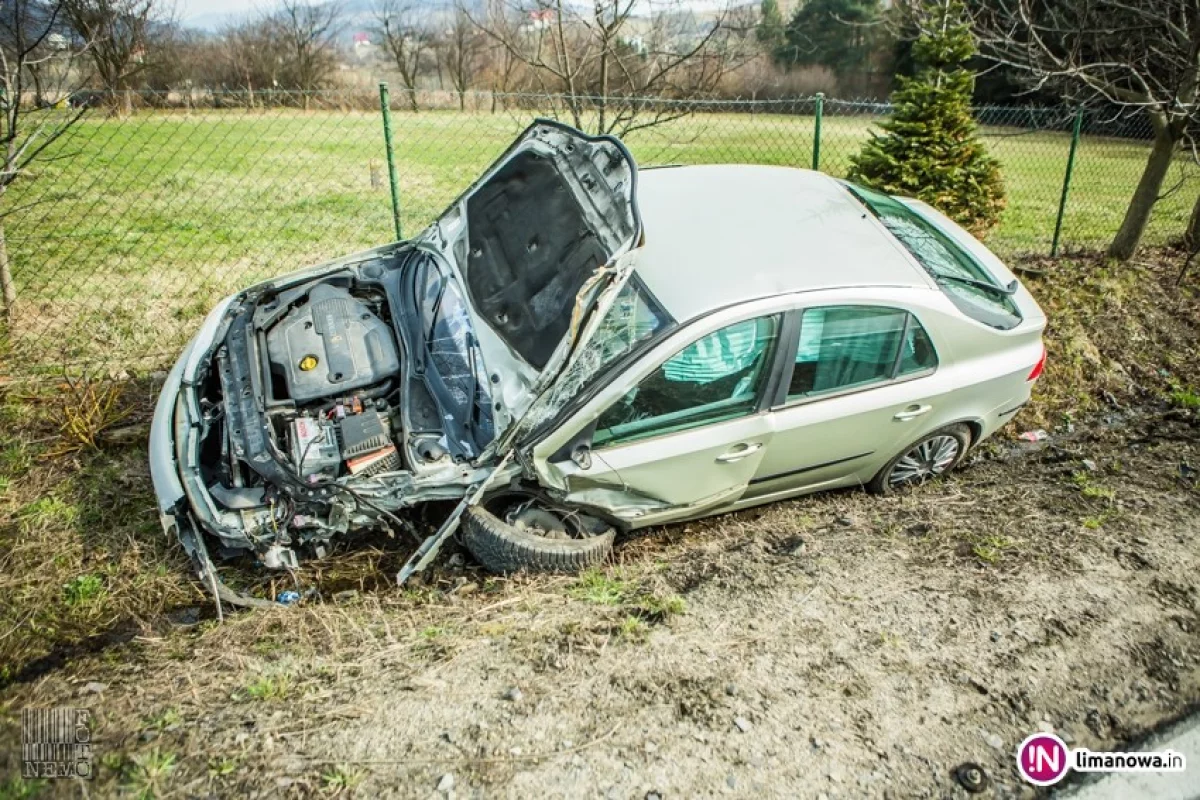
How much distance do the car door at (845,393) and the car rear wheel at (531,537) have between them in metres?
0.94

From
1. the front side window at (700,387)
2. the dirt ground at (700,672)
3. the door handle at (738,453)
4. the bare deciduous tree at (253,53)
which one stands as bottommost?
the dirt ground at (700,672)

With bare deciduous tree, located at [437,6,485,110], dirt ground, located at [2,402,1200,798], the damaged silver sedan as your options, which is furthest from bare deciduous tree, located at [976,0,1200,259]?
bare deciduous tree, located at [437,6,485,110]

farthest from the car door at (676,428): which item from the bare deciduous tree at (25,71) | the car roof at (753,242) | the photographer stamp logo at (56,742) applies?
the bare deciduous tree at (25,71)

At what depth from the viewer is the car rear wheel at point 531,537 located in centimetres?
371

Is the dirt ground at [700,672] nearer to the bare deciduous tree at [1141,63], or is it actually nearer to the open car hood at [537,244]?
the open car hood at [537,244]

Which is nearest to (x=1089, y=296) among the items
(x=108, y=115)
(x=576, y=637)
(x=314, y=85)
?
(x=576, y=637)

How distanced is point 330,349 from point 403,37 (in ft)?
149

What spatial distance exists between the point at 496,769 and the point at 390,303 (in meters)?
2.68

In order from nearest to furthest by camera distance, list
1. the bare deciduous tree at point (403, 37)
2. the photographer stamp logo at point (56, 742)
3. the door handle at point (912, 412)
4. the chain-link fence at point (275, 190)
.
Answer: the photographer stamp logo at point (56, 742)
the door handle at point (912, 412)
the chain-link fence at point (275, 190)
the bare deciduous tree at point (403, 37)

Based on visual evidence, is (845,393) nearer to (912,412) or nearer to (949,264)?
(912,412)

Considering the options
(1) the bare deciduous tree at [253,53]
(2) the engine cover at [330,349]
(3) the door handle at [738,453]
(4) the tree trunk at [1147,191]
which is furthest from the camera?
(1) the bare deciduous tree at [253,53]

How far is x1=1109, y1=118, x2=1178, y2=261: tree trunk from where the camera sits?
24.8ft

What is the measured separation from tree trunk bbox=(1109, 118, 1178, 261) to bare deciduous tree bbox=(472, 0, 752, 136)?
169 inches

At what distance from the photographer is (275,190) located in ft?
38.1
